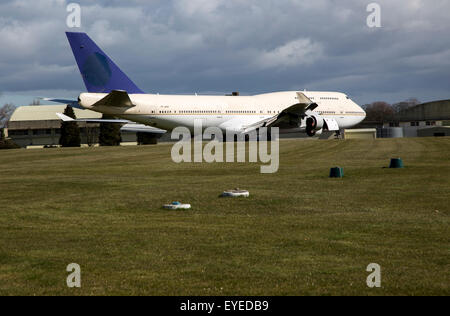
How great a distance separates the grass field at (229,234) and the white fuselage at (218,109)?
23.2 metres

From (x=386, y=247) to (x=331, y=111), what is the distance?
54162 millimetres

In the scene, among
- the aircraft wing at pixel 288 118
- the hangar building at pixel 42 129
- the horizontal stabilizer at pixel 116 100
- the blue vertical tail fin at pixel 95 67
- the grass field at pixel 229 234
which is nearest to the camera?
the grass field at pixel 229 234

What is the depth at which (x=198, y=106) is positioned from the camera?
57562mm

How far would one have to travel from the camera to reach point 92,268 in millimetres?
11125

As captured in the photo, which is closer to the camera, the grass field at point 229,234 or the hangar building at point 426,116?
the grass field at point 229,234

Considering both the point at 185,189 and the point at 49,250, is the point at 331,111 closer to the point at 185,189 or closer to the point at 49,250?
the point at 185,189

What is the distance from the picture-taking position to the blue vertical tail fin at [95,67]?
48125mm

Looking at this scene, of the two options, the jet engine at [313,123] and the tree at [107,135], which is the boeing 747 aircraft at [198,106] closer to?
the jet engine at [313,123]

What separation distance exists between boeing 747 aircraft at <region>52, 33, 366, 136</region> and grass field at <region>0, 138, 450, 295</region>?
21081 mm

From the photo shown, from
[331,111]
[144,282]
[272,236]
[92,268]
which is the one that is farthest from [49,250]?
[331,111]

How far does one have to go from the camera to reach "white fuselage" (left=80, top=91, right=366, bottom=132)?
173ft

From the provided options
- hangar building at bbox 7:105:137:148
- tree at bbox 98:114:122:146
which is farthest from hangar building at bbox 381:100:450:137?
tree at bbox 98:114:122:146

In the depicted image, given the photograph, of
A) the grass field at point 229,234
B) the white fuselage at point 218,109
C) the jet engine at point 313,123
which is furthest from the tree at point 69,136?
the grass field at point 229,234

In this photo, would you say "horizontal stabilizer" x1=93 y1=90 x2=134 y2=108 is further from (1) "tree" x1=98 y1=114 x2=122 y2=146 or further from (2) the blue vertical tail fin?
(1) "tree" x1=98 y1=114 x2=122 y2=146
